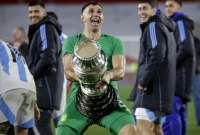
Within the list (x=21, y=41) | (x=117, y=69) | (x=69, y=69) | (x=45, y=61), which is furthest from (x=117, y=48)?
(x=21, y=41)

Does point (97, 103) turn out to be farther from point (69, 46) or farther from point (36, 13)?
point (36, 13)

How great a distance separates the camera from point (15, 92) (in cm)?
480

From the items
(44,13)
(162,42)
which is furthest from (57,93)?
(162,42)

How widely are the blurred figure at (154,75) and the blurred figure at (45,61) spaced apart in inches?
42.5

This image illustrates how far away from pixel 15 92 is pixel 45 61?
110 inches

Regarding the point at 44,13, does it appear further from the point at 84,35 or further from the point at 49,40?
the point at 84,35

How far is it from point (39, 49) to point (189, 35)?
2.00m

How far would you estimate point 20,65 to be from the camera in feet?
16.3

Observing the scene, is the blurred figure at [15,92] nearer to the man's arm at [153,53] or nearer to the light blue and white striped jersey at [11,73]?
the light blue and white striped jersey at [11,73]

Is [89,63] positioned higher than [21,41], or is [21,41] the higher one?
[89,63]

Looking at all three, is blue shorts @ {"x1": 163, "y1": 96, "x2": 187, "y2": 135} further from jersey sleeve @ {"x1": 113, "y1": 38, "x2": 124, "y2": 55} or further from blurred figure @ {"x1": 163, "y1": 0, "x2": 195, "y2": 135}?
jersey sleeve @ {"x1": 113, "y1": 38, "x2": 124, "y2": 55}

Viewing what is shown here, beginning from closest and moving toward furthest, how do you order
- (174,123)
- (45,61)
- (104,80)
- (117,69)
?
(104,80), (117,69), (45,61), (174,123)

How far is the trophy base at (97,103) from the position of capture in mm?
5349

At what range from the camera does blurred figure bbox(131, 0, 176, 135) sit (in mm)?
7051
